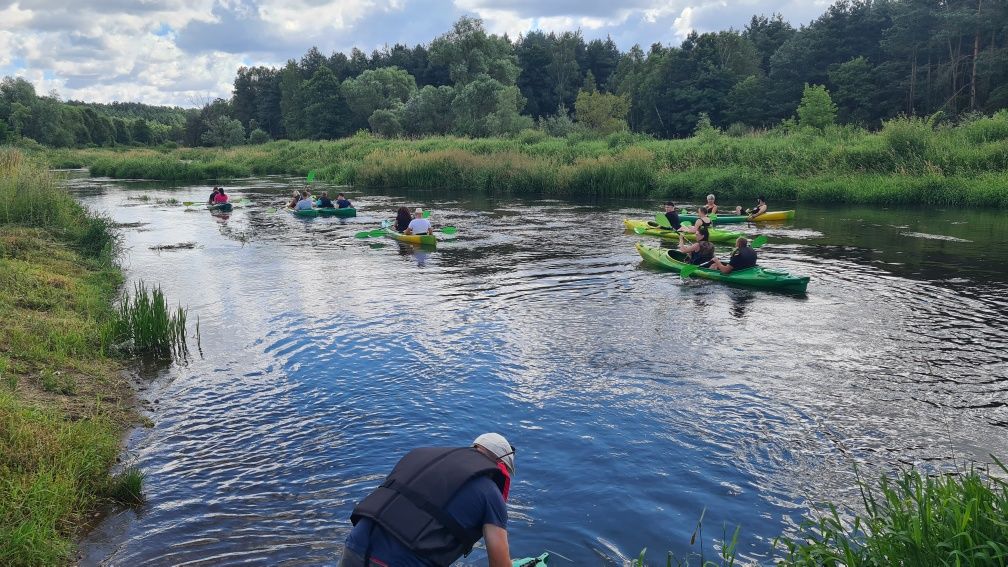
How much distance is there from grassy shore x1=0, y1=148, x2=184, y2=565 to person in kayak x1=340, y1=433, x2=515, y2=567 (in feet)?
9.53

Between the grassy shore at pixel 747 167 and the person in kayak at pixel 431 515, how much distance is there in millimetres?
26696

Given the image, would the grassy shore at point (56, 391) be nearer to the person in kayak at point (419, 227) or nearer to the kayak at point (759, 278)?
the person in kayak at point (419, 227)

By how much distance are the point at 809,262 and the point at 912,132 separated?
50.9 feet

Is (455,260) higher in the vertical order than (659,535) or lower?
higher

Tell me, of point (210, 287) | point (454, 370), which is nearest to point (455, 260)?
point (210, 287)

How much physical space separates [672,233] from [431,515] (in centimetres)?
1704

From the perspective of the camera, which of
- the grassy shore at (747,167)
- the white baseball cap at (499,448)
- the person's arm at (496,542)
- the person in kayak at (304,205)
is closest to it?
the person's arm at (496,542)

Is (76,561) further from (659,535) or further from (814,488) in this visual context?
(814,488)

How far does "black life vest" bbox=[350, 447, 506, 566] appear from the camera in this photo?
10.9ft

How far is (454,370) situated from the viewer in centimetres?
950

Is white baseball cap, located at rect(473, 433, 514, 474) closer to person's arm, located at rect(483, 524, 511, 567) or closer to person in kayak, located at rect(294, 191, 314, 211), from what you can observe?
person's arm, located at rect(483, 524, 511, 567)

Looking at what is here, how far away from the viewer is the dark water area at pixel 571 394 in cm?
596

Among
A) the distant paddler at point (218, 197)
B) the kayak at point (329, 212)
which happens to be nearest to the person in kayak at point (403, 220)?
the kayak at point (329, 212)

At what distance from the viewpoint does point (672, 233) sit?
19.4 metres
